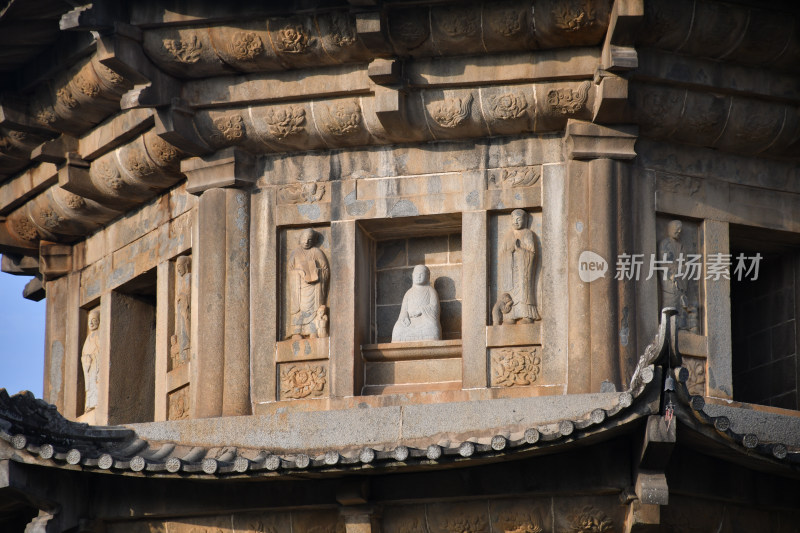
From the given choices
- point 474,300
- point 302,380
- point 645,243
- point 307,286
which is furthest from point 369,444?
point 645,243

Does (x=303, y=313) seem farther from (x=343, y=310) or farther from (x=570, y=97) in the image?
(x=570, y=97)

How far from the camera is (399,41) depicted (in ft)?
64.9

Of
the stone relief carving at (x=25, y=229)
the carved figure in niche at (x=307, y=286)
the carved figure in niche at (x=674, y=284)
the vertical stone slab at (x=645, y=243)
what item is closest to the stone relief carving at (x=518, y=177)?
the vertical stone slab at (x=645, y=243)

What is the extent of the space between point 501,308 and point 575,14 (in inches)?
121

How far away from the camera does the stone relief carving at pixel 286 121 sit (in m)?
20.4

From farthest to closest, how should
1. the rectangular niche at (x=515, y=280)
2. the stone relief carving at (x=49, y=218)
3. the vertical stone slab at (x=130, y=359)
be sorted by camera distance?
the stone relief carving at (x=49, y=218) < the vertical stone slab at (x=130, y=359) < the rectangular niche at (x=515, y=280)

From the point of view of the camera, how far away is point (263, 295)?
2034 centimetres

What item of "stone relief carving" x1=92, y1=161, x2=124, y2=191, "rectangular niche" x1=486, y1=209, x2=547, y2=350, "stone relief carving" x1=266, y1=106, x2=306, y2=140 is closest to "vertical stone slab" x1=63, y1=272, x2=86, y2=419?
"stone relief carving" x1=92, y1=161, x2=124, y2=191

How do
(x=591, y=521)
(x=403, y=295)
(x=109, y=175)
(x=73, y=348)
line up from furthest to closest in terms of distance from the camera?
(x=73, y=348) → (x=109, y=175) → (x=403, y=295) → (x=591, y=521)

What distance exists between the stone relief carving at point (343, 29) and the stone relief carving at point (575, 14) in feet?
6.91

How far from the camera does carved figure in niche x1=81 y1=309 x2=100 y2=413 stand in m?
22.8

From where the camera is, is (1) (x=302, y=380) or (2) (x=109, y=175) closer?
(1) (x=302, y=380)

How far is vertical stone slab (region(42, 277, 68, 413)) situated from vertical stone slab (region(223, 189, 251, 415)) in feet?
12.1

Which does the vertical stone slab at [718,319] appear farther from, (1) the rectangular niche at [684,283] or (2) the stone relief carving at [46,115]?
(2) the stone relief carving at [46,115]
